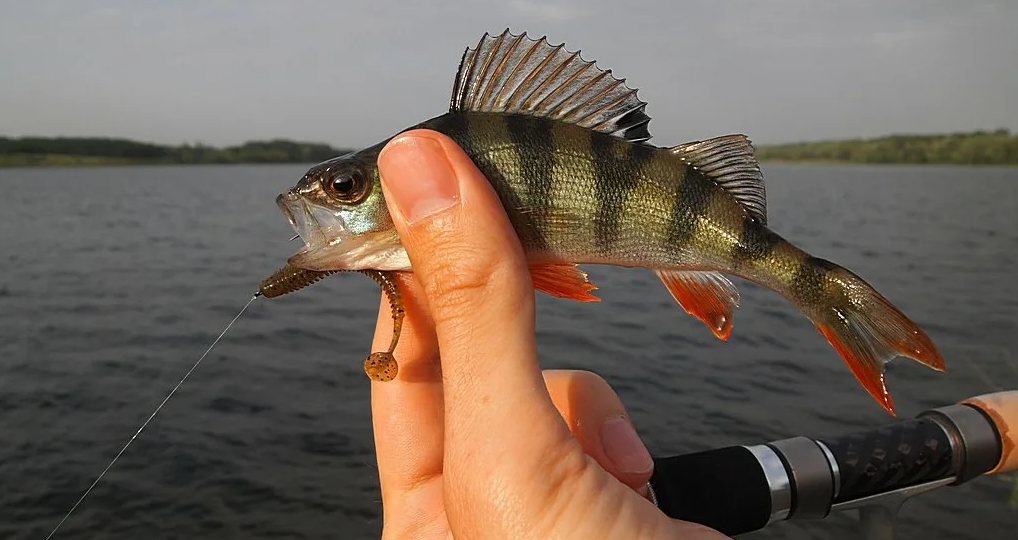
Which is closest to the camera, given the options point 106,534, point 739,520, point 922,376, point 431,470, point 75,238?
point 431,470

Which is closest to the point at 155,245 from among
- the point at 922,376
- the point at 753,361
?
the point at 753,361

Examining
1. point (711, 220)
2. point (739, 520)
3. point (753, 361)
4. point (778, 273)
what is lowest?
point (753, 361)

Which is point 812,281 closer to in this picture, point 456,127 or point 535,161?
point 535,161

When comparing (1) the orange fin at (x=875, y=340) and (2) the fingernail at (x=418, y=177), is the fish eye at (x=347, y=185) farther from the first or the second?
(1) the orange fin at (x=875, y=340)

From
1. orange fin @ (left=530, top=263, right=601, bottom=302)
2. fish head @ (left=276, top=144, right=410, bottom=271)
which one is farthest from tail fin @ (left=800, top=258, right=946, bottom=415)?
fish head @ (left=276, top=144, right=410, bottom=271)

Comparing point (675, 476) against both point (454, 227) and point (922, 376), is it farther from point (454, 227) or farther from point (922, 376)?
point (922, 376)
